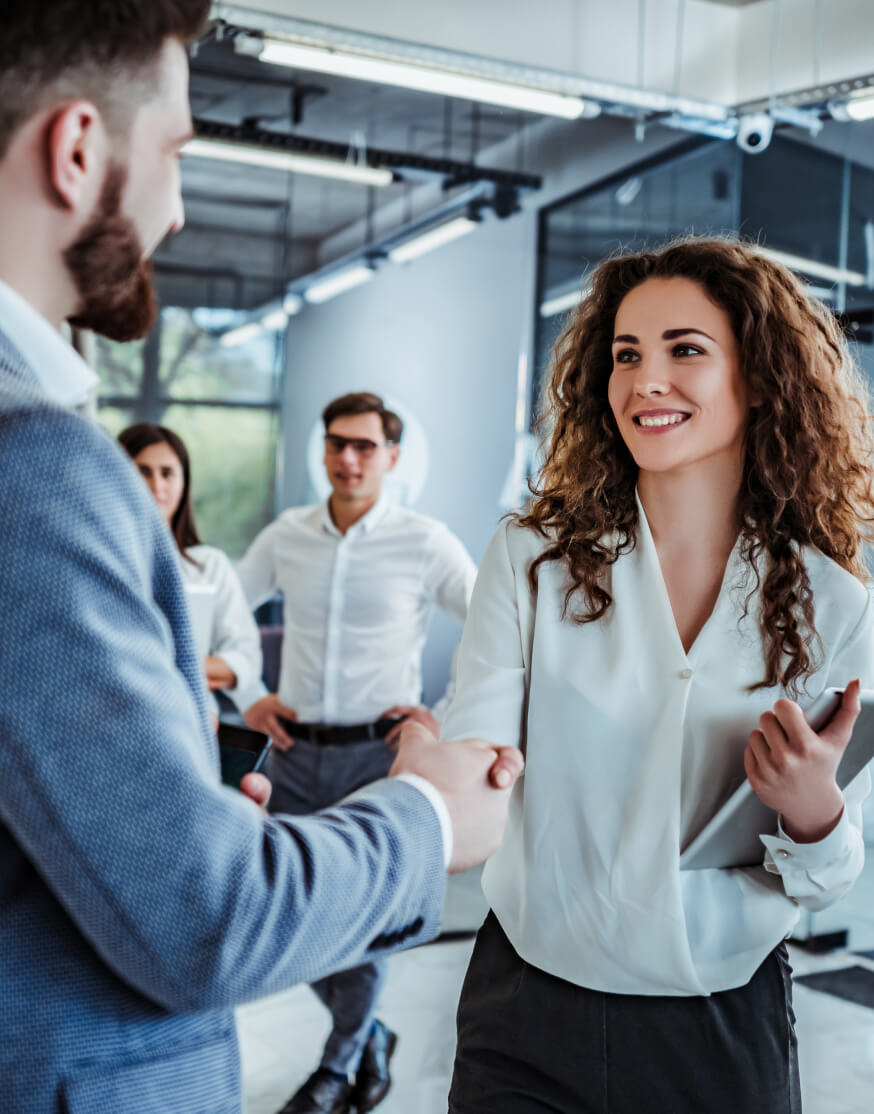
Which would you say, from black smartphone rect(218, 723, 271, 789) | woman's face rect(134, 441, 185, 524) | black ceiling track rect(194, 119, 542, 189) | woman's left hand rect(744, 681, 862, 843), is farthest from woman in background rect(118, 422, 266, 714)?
woman's left hand rect(744, 681, 862, 843)

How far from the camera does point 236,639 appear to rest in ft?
13.9

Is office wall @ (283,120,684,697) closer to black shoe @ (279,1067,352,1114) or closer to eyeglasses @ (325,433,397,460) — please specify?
eyeglasses @ (325,433,397,460)

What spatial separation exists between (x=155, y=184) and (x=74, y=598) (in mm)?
338

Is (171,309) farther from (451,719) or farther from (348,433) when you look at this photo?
(451,719)

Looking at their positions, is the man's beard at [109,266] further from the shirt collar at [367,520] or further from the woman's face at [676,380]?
the shirt collar at [367,520]

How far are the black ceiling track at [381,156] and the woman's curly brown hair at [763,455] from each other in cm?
432

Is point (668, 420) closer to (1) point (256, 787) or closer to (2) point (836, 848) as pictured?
(2) point (836, 848)

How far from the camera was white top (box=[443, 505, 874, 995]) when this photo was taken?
5.09 feet

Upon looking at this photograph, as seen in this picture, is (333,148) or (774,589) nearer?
(774,589)

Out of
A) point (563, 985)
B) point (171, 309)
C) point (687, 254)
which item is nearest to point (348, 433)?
point (171, 309)

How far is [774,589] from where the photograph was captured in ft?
5.48

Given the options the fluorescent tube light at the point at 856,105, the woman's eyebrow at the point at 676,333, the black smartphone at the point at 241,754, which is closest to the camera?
the black smartphone at the point at 241,754

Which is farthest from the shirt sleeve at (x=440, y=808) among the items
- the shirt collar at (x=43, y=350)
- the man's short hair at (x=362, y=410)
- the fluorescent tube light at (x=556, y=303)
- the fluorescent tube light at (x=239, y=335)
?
the fluorescent tube light at (x=556, y=303)

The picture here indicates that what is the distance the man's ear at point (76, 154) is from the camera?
817 millimetres
